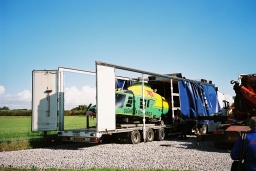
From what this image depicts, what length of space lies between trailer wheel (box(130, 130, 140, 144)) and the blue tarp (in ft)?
14.1

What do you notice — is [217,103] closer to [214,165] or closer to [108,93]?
[108,93]

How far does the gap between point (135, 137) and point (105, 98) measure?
3.79 meters

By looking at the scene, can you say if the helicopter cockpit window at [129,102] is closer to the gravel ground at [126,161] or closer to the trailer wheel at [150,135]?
the trailer wheel at [150,135]

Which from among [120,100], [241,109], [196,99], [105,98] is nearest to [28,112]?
[196,99]

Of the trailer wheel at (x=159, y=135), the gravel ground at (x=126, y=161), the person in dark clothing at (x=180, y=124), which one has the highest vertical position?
the person in dark clothing at (x=180, y=124)

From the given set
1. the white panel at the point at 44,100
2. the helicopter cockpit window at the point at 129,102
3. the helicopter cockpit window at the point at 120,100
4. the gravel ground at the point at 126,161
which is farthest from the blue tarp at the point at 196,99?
the white panel at the point at 44,100

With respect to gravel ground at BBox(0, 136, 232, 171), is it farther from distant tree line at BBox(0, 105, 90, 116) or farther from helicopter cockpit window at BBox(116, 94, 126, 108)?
distant tree line at BBox(0, 105, 90, 116)

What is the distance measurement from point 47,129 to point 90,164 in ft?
19.3

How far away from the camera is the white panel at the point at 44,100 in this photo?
15008 millimetres

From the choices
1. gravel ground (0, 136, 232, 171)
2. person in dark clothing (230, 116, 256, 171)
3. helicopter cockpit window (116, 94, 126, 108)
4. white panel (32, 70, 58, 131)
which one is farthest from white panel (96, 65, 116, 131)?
person in dark clothing (230, 116, 256, 171)

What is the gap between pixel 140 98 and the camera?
17531 mm

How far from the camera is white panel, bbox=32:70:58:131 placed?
1501 centimetres

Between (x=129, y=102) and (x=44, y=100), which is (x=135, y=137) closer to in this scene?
(x=129, y=102)

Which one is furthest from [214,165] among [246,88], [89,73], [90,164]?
[89,73]
